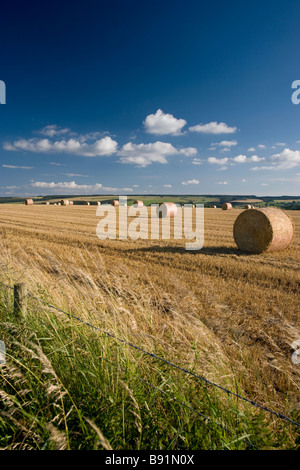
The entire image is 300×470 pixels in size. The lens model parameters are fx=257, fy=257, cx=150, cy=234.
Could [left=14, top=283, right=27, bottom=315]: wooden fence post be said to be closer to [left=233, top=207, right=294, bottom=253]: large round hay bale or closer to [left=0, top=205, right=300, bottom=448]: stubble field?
[left=0, top=205, right=300, bottom=448]: stubble field

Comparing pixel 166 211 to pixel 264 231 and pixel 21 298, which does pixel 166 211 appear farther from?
pixel 21 298

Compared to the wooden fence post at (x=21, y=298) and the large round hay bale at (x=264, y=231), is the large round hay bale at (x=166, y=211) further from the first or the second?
the wooden fence post at (x=21, y=298)

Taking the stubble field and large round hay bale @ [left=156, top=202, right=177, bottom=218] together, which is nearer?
the stubble field

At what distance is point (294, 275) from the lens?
7965mm

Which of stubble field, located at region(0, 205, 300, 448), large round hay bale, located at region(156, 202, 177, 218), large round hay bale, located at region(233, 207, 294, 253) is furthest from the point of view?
large round hay bale, located at region(156, 202, 177, 218)

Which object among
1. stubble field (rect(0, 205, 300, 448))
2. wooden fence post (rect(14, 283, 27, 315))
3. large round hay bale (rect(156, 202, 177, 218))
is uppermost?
large round hay bale (rect(156, 202, 177, 218))

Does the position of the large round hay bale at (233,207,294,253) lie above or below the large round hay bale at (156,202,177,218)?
below

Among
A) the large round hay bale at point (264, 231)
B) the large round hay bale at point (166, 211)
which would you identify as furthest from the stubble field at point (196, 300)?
the large round hay bale at point (166, 211)

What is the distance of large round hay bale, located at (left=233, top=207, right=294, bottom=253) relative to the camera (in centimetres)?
1150

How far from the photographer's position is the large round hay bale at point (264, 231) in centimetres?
1150

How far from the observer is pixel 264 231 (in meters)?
11.7

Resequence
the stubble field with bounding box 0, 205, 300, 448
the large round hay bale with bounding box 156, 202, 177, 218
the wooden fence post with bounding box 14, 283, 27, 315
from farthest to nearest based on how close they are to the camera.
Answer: the large round hay bale with bounding box 156, 202, 177, 218, the wooden fence post with bounding box 14, 283, 27, 315, the stubble field with bounding box 0, 205, 300, 448

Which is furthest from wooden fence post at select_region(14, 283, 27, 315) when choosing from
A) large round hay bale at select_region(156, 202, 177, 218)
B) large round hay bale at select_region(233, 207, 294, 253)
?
large round hay bale at select_region(156, 202, 177, 218)
